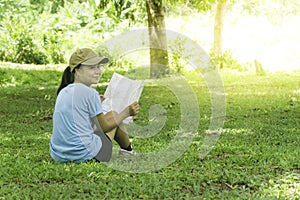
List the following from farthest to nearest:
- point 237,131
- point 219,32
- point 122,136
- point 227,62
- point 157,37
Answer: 1. point 219,32
2. point 227,62
3. point 157,37
4. point 237,131
5. point 122,136

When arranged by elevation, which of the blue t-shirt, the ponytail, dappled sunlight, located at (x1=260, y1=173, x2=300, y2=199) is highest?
the ponytail

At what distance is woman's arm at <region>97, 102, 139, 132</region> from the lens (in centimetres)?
501

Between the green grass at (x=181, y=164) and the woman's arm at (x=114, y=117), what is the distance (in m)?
0.35

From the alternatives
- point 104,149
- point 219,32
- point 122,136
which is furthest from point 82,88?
point 219,32

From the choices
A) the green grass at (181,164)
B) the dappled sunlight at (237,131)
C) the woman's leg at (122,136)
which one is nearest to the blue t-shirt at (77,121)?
the green grass at (181,164)

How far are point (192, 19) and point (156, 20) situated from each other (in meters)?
16.3

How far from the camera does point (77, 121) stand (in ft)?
16.5

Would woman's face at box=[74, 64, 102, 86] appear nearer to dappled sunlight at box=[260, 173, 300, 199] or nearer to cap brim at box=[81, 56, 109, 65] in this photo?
cap brim at box=[81, 56, 109, 65]

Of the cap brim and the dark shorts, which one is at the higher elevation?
the cap brim

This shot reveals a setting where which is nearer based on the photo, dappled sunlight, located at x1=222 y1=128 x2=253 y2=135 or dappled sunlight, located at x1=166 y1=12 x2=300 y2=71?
dappled sunlight, located at x1=222 y1=128 x2=253 y2=135

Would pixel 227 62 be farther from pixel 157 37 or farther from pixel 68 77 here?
pixel 68 77

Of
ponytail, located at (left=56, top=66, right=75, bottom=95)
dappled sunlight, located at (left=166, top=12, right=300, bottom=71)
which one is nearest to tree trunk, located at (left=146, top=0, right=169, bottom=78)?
dappled sunlight, located at (left=166, top=12, right=300, bottom=71)

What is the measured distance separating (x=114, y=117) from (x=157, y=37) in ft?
32.8

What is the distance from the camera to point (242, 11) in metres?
38.7
